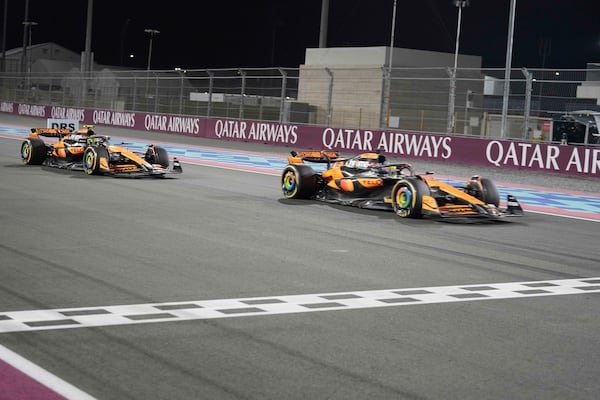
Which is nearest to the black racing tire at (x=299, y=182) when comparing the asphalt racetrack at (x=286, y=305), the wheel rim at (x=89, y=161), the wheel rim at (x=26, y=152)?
the asphalt racetrack at (x=286, y=305)

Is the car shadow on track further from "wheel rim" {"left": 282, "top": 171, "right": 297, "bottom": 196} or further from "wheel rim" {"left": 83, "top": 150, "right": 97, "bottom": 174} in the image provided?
"wheel rim" {"left": 83, "top": 150, "right": 97, "bottom": 174}

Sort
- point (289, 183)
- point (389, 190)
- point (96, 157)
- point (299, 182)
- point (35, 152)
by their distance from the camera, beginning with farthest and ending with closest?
point (35, 152) < point (96, 157) < point (289, 183) < point (299, 182) < point (389, 190)

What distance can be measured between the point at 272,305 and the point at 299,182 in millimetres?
7419

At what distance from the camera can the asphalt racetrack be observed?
488cm

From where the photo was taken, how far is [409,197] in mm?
12297

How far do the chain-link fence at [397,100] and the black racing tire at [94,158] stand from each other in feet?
31.3

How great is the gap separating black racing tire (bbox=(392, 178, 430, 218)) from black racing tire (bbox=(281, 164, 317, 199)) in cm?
188

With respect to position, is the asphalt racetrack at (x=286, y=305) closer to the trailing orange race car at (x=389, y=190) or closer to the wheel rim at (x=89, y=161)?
the trailing orange race car at (x=389, y=190)

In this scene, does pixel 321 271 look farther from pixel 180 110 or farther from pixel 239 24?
pixel 239 24

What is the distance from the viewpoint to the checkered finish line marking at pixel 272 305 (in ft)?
19.6

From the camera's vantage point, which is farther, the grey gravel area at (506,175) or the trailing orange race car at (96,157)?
the grey gravel area at (506,175)

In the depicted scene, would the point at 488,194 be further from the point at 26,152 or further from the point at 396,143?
the point at 396,143

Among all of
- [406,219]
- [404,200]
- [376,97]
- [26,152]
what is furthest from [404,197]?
[376,97]

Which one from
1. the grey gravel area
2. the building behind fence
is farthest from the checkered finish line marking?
the building behind fence
